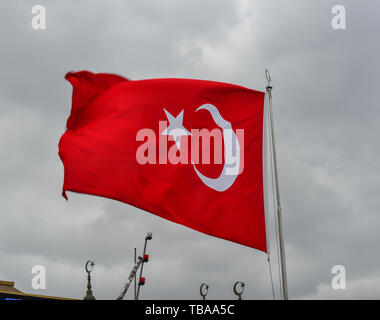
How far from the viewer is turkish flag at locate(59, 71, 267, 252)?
16.5 metres

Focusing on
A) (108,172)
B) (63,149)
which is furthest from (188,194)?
(63,149)

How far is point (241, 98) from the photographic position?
17781 mm

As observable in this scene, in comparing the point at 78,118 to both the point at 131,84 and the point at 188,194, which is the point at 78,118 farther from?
the point at 188,194

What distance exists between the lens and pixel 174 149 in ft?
56.8

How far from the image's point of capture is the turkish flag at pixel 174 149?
16453mm

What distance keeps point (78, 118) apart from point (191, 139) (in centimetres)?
289
